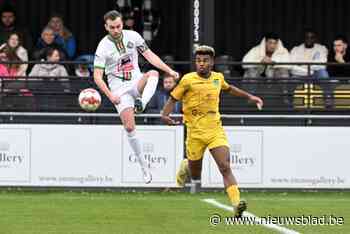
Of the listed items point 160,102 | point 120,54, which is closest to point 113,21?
point 120,54

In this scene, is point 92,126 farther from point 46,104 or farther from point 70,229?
point 70,229

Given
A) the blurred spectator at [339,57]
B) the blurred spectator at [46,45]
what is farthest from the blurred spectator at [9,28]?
the blurred spectator at [339,57]

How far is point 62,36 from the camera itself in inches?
909

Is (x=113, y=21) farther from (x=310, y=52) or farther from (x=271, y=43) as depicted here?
(x=310, y=52)

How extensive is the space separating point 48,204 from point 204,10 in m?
5.99

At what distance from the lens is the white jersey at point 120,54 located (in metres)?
16.5

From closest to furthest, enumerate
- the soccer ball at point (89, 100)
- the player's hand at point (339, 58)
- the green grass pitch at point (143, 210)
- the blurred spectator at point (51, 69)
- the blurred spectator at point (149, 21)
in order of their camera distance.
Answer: the green grass pitch at point (143, 210), the soccer ball at point (89, 100), the blurred spectator at point (51, 69), the player's hand at point (339, 58), the blurred spectator at point (149, 21)

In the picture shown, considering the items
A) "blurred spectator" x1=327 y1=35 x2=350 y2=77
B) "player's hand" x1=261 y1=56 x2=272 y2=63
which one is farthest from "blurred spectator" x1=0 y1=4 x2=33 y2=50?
"blurred spectator" x1=327 y1=35 x2=350 y2=77

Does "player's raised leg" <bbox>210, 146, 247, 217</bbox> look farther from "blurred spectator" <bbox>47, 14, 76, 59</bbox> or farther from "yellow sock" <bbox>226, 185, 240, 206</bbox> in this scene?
"blurred spectator" <bbox>47, 14, 76, 59</bbox>

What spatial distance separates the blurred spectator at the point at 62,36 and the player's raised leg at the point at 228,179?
29.3 ft

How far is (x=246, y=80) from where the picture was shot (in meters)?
21.5

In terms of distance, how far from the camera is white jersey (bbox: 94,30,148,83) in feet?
54.3

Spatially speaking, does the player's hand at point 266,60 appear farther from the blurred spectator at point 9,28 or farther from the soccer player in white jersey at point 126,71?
the soccer player in white jersey at point 126,71

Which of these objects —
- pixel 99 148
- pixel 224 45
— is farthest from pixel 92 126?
pixel 224 45
